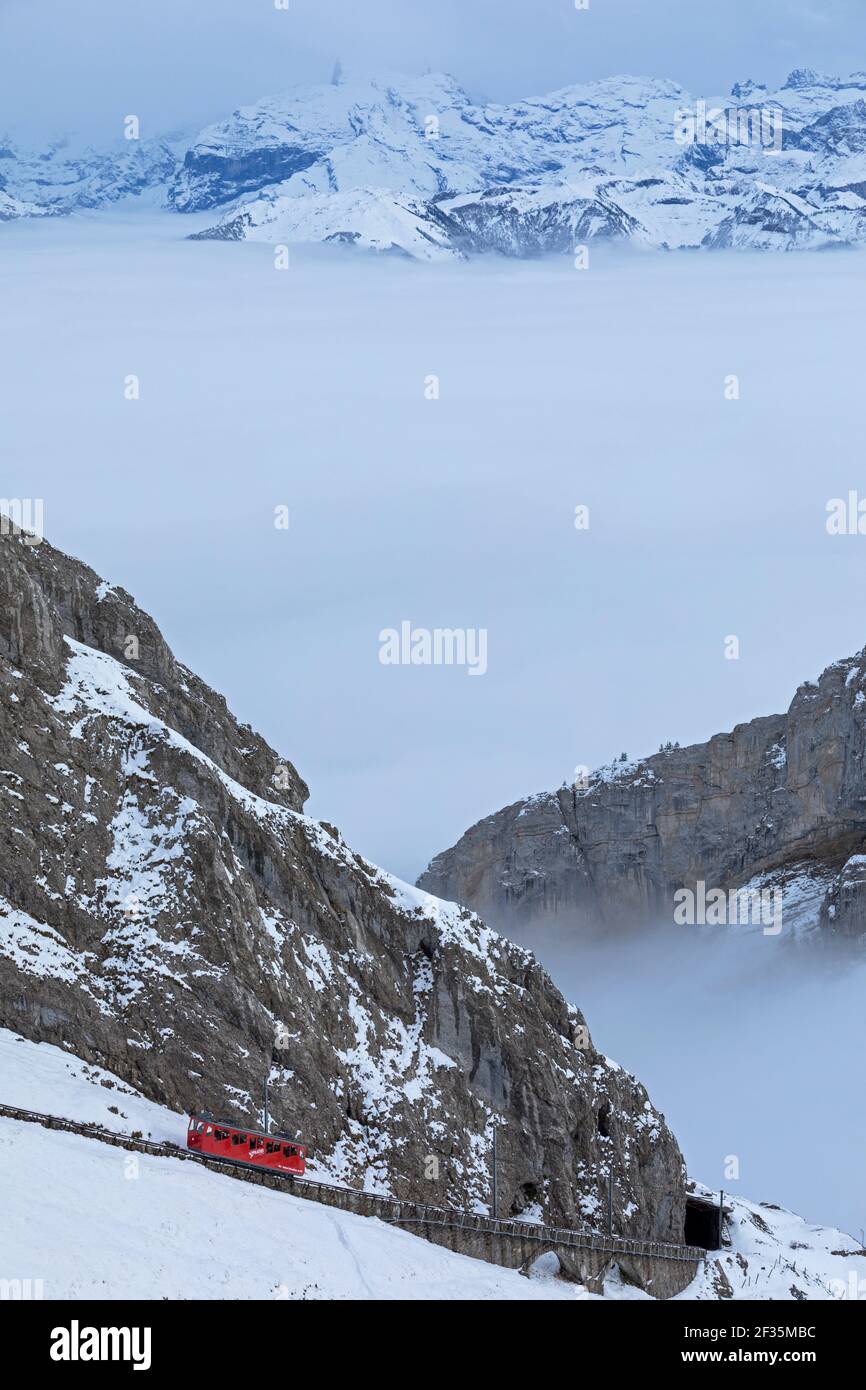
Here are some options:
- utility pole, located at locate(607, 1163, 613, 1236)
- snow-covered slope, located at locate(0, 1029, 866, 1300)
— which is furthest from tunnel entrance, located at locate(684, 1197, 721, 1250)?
snow-covered slope, located at locate(0, 1029, 866, 1300)

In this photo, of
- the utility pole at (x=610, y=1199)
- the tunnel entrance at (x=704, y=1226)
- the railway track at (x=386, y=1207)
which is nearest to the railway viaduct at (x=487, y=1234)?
the railway track at (x=386, y=1207)

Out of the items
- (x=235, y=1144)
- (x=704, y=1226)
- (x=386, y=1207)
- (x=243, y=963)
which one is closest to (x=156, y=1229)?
(x=235, y=1144)

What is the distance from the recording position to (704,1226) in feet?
475

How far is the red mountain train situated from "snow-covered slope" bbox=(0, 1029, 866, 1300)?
1.39 metres

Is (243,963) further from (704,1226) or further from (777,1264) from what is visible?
(777,1264)

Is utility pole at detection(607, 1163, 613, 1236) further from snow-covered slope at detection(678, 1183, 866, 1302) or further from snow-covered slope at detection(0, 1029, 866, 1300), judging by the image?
snow-covered slope at detection(0, 1029, 866, 1300)

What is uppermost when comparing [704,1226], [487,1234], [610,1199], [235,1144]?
[235,1144]

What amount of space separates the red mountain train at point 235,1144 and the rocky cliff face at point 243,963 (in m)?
4.23

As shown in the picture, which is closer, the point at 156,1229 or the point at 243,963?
the point at 156,1229

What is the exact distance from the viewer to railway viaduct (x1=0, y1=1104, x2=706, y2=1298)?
98562 mm

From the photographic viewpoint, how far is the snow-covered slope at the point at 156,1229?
81.3 metres

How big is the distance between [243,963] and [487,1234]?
19.4 metres
